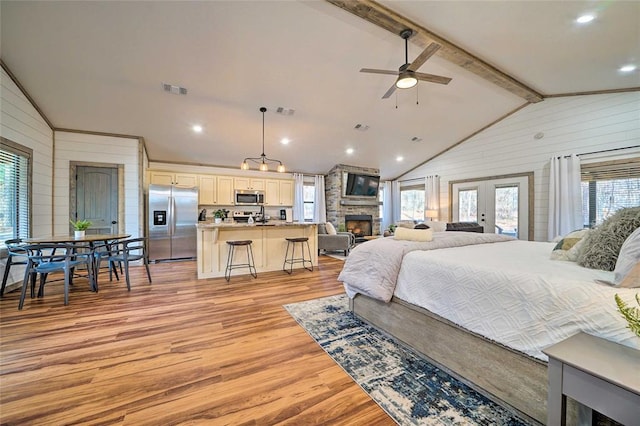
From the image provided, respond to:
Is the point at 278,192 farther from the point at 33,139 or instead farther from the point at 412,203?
the point at 33,139

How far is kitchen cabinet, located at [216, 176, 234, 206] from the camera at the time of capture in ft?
22.5

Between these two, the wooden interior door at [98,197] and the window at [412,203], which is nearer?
the wooden interior door at [98,197]

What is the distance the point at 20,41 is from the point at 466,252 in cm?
546

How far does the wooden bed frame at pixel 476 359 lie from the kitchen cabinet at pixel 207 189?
5.78 meters

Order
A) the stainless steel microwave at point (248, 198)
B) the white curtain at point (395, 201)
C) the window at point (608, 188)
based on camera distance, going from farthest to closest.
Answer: the white curtain at point (395, 201)
the stainless steel microwave at point (248, 198)
the window at point (608, 188)

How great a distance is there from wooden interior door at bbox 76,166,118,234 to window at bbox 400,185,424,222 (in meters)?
8.20

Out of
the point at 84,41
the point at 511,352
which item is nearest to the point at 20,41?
the point at 84,41

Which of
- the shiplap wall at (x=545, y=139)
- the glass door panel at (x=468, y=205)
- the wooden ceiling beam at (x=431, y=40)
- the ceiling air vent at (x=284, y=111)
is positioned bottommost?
the glass door panel at (x=468, y=205)

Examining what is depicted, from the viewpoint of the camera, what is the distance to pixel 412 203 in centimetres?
880

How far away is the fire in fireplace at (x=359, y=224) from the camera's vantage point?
26.9 feet

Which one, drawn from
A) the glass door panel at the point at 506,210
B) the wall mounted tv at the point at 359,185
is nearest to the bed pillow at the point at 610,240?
the glass door panel at the point at 506,210

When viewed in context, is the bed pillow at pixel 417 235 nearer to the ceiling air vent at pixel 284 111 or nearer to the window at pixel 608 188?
the ceiling air vent at pixel 284 111

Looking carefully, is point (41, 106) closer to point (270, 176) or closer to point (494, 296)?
point (270, 176)

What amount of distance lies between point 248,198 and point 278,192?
95 cm
